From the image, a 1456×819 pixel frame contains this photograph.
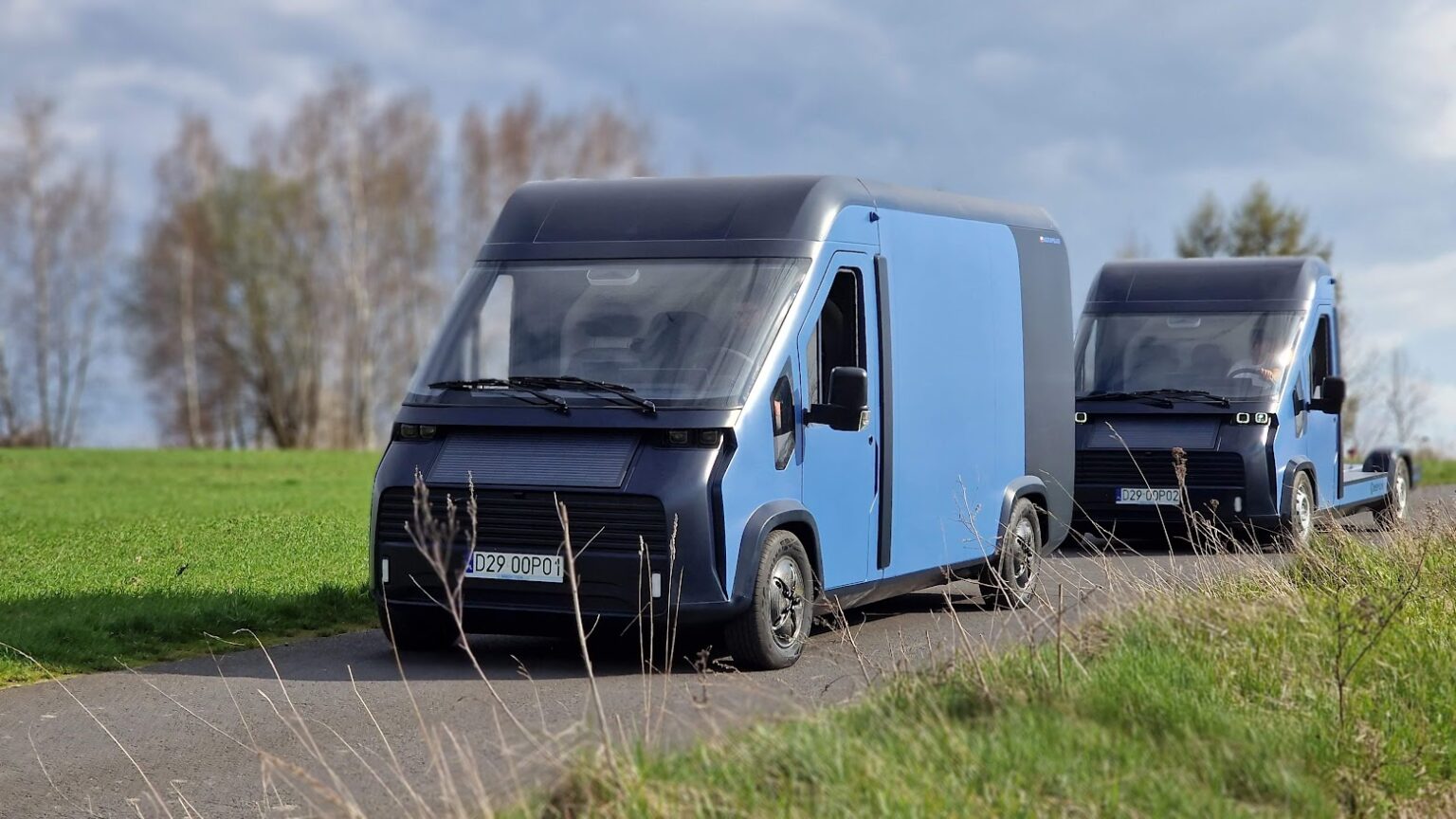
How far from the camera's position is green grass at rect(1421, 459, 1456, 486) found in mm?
29763

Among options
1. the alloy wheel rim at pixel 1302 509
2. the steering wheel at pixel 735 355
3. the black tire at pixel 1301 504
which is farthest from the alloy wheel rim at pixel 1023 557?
the alloy wheel rim at pixel 1302 509

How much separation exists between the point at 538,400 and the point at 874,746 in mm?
4422

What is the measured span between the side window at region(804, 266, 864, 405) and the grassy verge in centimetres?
266

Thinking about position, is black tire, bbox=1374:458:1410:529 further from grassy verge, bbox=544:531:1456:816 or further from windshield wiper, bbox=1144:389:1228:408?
grassy verge, bbox=544:531:1456:816

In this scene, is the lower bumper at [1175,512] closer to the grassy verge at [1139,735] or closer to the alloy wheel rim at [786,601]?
the alloy wheel rim at [786,601]

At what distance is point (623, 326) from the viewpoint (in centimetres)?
949

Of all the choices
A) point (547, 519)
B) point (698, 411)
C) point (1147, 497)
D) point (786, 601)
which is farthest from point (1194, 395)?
point (547, 519)

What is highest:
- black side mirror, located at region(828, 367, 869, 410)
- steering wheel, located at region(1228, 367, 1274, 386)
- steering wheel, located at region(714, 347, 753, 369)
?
steering wheel, located at region(714, 347, 753, 369)

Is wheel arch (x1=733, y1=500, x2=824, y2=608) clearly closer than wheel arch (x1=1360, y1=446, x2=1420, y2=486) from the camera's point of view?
Yes

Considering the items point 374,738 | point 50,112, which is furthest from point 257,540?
point 50,112

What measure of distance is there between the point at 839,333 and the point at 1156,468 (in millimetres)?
7208

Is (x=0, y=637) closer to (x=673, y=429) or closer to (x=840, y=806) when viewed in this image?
(x=673, y=429)

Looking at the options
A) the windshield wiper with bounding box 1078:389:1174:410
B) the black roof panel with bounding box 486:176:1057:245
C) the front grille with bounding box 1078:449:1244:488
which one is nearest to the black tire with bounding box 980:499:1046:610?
the black roof panel with bounding box 486:176:1057:245

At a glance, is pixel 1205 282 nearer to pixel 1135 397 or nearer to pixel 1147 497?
pixel 1135 397
